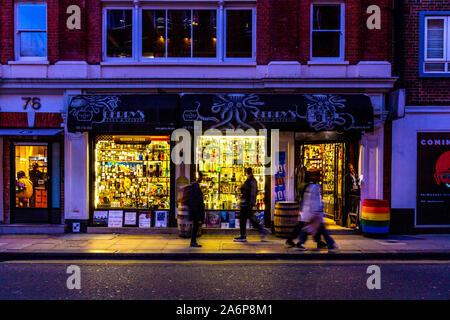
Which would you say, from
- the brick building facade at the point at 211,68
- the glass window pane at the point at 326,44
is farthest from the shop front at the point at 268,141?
the glass window pane at the point at 326,44

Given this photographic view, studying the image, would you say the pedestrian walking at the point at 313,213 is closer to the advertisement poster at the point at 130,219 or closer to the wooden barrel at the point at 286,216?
the wooden barrel at the point at 286,216

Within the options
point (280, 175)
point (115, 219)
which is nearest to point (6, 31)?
point (115, 219)

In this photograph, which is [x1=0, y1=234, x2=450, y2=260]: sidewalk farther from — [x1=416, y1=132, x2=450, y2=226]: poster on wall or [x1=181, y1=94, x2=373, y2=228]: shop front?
[x1=181, y1=94, x2=373, y2=228]: shop front

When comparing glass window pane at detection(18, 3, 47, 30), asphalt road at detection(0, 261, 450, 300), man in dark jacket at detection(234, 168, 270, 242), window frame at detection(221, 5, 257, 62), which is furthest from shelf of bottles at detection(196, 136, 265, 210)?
glass window pane at detection(18, 3, 47, 30)

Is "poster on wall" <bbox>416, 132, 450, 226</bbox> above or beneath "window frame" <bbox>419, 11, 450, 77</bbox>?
beneath

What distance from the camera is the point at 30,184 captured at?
11617mm

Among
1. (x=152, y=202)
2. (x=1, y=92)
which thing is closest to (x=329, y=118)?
(x=152, y=202)

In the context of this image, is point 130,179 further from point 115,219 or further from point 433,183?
point 433,183

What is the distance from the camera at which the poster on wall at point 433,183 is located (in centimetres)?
1122

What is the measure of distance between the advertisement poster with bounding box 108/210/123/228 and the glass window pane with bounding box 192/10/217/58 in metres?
5.26

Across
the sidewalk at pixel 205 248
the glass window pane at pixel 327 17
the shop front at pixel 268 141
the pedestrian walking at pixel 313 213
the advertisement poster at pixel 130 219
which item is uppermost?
the glass window pane at pixel 327 17

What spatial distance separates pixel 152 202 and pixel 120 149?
185cm

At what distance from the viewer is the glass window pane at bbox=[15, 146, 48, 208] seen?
38.1 ft

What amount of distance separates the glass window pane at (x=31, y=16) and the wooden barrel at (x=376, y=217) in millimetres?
10676
